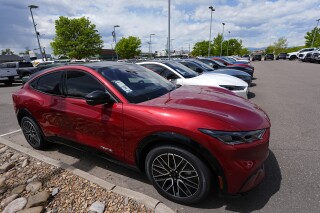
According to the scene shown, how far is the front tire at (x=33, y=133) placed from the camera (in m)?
3.84

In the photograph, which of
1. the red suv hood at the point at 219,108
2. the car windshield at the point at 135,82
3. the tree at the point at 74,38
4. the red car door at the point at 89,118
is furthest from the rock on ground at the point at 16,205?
the tree at the point at 74,38

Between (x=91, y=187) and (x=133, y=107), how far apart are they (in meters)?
1.20

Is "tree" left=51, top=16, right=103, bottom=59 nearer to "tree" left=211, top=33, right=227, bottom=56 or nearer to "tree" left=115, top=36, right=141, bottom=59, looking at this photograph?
"tree" left=115, top=36, right=141, bottom=59

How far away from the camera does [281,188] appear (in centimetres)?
268

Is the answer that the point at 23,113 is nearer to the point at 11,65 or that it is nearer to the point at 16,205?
the point at 16,205

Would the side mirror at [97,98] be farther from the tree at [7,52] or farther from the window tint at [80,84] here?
the tree at [7,52]

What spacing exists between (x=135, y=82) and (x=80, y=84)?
789 millimetres

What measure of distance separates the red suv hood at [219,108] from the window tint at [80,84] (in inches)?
32.4

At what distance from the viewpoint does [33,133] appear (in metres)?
3.97

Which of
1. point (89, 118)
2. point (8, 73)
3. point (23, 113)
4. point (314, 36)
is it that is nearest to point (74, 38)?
point (8, 73)

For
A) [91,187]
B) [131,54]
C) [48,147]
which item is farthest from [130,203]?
[131,54]

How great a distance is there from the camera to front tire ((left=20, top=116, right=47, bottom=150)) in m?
3.84

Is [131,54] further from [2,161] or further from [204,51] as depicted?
[2,161]

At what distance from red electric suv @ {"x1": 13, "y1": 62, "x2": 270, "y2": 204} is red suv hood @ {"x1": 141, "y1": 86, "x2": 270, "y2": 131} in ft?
0.04
